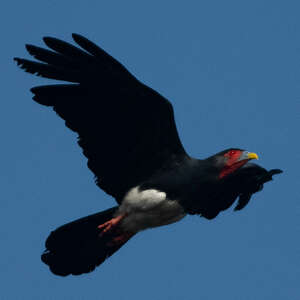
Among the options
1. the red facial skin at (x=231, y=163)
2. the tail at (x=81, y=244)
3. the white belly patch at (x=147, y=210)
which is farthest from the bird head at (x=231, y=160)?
the tail at (x=81, y=244)

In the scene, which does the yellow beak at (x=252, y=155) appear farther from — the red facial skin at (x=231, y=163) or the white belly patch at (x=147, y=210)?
the white belly patch at (x=147, y=210)

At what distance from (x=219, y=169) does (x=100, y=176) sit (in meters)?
1.50

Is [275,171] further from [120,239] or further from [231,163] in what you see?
[120,239]

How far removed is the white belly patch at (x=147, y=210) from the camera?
39.9 ft

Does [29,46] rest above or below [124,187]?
above

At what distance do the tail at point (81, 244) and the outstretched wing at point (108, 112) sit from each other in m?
0.45

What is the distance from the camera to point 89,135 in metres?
12.2

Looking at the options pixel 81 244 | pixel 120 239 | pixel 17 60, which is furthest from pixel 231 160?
pixel 17 60

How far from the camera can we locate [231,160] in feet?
39.9

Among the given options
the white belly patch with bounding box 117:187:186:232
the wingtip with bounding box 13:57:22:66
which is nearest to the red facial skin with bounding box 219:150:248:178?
the white belly patch with bounding box 117:187:186:232

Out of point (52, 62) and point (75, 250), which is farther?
point (75, 250)

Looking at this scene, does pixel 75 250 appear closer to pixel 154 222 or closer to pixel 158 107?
pixel 154 222

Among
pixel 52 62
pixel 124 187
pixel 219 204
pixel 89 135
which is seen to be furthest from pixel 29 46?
pixel 219 204

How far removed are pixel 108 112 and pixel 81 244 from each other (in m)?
1.76
